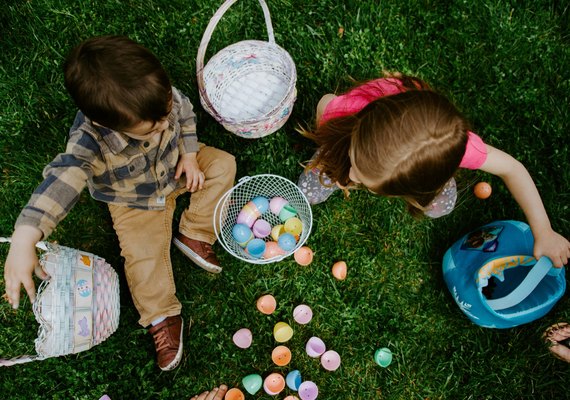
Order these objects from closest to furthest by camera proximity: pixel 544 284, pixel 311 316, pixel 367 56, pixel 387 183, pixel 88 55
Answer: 1. pixel 88 55
2. pixel 387 183
3. pixel 544 284
4. pixel 311 316
5. pixel 367 56

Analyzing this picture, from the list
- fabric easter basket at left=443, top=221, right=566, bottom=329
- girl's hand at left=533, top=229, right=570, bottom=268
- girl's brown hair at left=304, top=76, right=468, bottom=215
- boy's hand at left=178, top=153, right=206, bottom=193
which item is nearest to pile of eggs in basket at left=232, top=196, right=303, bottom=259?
boy's hand at left=178, top=153, right=206, bottom=193

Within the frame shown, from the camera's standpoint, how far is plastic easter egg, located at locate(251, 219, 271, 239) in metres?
2.38

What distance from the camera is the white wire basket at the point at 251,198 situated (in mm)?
2406

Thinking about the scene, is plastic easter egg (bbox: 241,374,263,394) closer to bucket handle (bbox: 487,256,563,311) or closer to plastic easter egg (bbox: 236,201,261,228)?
plastic easter egg (bbox: 236,201,261,228)

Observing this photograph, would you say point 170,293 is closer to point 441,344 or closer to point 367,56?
point 441,344

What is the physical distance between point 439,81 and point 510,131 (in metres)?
0.46

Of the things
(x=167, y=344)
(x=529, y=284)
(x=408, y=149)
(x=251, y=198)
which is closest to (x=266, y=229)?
(x=251, y=198)

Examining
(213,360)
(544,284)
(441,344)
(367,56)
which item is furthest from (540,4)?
(213,360)

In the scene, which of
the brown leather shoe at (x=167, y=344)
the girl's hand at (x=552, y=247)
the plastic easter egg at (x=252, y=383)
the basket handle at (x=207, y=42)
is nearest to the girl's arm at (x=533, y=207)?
the girl's hand at (x=552, y=247)

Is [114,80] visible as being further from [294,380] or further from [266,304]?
[294,380]

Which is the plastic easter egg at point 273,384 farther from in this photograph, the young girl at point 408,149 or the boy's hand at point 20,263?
the boy's hand at point 20,263

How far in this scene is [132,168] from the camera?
201 centimetres

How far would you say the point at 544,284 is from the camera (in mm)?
2266

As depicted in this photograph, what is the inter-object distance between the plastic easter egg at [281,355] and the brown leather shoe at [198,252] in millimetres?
470
